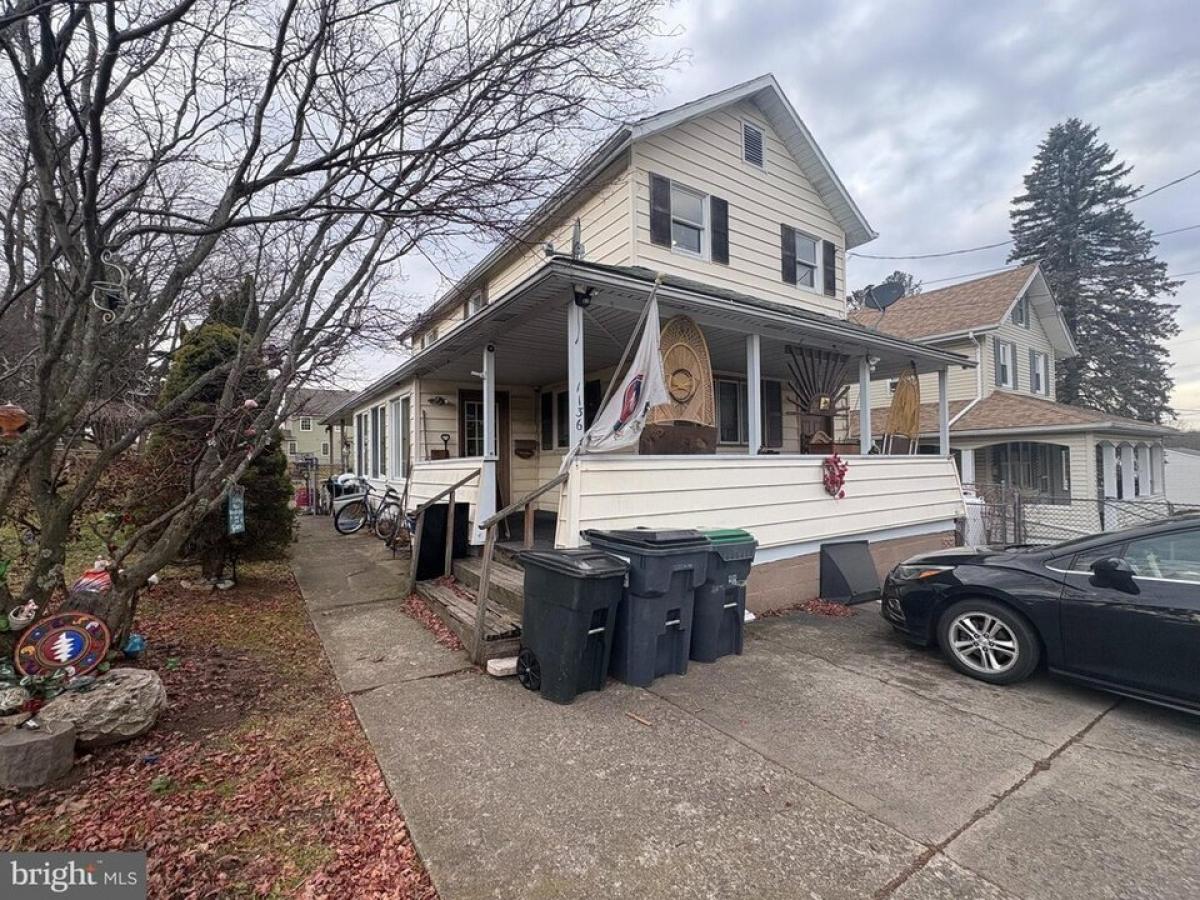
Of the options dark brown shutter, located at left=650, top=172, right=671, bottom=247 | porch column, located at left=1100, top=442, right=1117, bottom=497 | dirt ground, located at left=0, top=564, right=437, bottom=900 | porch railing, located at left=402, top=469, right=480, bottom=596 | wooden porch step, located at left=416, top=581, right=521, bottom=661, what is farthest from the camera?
porch column, located at left=1100, top=442, right=1117, bottom=497

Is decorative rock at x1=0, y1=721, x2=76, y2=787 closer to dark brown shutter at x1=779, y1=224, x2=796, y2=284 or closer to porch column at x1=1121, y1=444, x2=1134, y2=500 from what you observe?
dark brown shutter at x1=779, y1=224, x2=796, y2=284

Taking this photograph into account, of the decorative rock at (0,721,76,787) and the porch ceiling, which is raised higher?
the porch ceiling

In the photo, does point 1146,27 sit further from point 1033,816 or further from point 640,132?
point 1033,816

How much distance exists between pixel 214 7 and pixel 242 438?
12.0ft

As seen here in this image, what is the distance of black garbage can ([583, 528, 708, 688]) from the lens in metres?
3.95

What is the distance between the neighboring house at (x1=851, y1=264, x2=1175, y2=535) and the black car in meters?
9.56

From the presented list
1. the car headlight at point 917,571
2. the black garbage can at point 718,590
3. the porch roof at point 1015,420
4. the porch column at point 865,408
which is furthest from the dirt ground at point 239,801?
the porch roof at point 1015,420

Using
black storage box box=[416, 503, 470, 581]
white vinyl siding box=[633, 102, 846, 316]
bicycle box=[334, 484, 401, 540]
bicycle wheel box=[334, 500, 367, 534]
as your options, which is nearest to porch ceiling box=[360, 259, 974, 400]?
white vinyl siding box=[633, 102, 846, 316]

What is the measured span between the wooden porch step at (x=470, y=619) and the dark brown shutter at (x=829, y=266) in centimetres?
901

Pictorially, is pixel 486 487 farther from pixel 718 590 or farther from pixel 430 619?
pixel 718 590

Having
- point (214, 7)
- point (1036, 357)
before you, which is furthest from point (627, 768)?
point (1036, 357)

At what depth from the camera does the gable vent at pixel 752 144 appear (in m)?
9.52

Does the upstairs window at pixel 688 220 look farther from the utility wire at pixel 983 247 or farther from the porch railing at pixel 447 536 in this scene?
the porch railing at pixel 447 536

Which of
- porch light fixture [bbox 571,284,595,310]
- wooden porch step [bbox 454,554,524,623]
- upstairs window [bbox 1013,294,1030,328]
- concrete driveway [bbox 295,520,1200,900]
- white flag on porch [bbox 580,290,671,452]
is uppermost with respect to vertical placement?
upstairs window [bbox 1013,294,1030,328]
